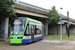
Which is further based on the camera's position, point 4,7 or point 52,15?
point 52,15

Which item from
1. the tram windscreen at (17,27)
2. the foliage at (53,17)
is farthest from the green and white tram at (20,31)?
the foliage at (53,17)

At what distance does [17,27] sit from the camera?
11.8 metres

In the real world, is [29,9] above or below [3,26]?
above

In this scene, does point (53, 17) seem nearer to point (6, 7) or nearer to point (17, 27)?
point (6, 7)

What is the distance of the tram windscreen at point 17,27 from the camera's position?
11.6 meters

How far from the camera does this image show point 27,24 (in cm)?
1223

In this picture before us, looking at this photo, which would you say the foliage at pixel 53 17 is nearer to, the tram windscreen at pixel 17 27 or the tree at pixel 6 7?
the tree at pixel 6 7

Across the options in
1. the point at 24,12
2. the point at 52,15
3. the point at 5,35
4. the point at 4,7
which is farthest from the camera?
the point at 52,15

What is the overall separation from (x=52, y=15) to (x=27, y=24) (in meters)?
19.0

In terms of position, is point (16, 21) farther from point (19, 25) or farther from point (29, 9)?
point (29, 9)

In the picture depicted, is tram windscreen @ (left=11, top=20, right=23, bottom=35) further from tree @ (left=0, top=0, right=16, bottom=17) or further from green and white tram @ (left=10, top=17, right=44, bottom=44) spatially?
tree @ (left=0, top=0, right=16, bottom=17)

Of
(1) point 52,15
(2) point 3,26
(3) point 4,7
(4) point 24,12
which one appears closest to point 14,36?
(3) point 4,7

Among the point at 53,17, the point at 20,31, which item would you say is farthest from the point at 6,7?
the point at 53,17

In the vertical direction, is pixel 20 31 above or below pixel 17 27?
below
